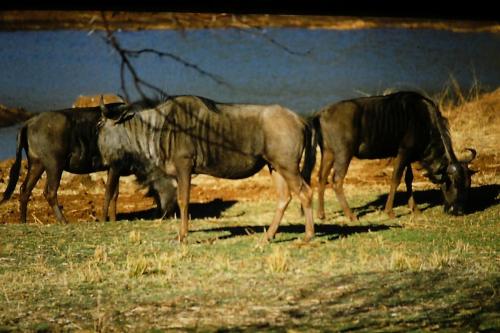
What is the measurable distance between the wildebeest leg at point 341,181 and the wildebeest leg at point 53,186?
146 inches

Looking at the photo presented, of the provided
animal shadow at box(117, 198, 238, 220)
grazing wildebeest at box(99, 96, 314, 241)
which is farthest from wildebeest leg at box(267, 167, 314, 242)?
animal shadow at box(117, 198, 238, 220)

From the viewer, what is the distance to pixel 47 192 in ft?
44.9

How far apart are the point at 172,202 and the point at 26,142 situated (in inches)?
89.1

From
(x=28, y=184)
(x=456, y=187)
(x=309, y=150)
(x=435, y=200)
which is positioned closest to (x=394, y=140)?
(x=456, y=187)

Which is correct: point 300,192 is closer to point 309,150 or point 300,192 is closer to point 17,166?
point 309,150

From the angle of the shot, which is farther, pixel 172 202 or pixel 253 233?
pixel 172 202

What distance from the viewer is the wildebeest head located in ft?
42.5

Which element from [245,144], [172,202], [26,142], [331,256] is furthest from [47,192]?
[331,256]

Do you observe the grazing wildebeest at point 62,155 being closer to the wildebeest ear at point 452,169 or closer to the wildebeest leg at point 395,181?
the wildebeest leg at point 395,181

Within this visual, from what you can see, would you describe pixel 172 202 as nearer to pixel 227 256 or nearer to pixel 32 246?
pixel 32 246

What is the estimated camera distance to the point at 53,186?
44.0ft

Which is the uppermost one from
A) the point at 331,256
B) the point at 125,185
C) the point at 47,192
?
the point at 331,256

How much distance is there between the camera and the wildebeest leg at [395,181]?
42.1 ft

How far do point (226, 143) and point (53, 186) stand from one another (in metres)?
4.16
